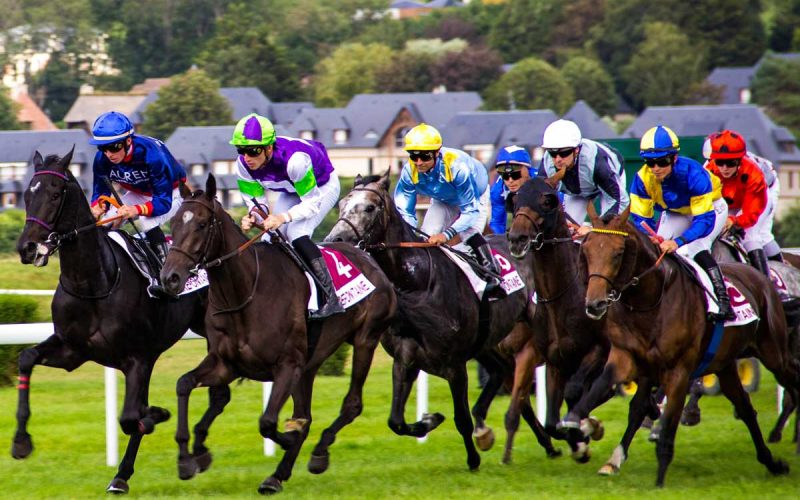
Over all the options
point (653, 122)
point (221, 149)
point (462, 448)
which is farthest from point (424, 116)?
point (462, 448)

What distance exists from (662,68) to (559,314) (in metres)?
99.5

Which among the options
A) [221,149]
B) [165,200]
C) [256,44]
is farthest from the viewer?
[256,44]

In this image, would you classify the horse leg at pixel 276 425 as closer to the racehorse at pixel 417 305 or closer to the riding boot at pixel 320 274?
the riding boot at pixel 320 274

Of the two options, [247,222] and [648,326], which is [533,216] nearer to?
[648,326]

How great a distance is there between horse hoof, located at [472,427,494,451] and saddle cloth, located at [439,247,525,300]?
35.9 inches

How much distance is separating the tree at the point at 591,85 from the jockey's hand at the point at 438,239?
9685 cm

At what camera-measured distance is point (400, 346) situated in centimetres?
856

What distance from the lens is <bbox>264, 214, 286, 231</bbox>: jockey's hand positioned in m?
7.48

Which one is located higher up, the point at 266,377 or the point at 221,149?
the point at 266,377

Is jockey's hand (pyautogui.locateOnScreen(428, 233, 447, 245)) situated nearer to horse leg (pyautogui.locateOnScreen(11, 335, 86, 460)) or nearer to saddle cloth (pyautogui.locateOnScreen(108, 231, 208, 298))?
saddle cloth (pyautogui.locateOnScreen(108, 231, 208, 298))

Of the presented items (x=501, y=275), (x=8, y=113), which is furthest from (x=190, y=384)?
(x=8, y=113)

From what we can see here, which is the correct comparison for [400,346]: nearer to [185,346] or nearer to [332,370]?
[332,370]

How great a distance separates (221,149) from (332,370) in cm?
5777

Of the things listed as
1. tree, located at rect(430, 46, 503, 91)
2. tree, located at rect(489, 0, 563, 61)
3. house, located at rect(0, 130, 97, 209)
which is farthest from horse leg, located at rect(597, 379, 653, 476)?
tree, located at rect(489, 0, 563, 61)
